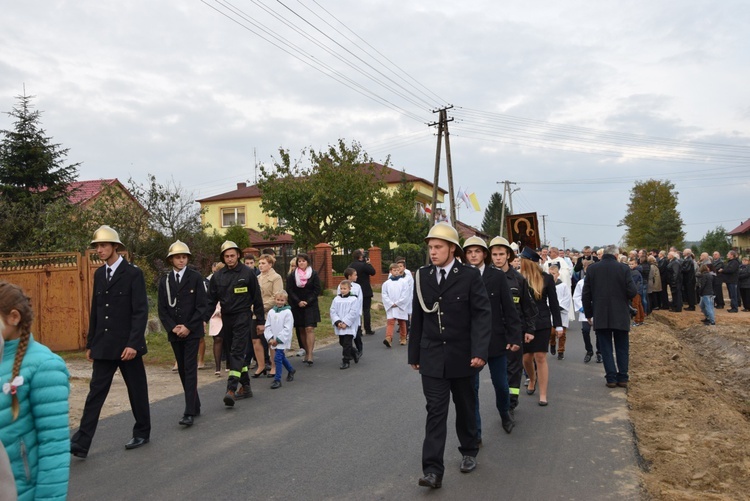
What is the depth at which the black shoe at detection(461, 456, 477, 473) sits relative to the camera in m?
5.39

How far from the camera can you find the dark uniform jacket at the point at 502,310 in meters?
6.42

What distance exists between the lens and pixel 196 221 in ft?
74.7

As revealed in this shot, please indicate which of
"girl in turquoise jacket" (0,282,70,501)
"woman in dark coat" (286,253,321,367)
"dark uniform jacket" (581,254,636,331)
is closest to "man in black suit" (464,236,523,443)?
"dark uniform jacket" (581,254,636,331)

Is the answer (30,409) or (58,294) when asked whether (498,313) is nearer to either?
(30,409)

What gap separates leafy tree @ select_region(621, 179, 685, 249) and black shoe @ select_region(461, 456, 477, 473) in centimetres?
6353

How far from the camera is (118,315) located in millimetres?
6223

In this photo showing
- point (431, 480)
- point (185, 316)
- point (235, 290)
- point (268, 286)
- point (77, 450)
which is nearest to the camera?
point (431, 480)

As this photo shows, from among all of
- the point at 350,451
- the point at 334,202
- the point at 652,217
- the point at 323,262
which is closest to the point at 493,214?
the point at 652,217

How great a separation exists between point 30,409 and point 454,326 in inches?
126

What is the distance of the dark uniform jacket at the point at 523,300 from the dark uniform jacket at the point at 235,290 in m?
3.35

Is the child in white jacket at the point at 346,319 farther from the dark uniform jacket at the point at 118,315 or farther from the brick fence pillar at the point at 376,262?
the brick fence pillar at the point at 376,262

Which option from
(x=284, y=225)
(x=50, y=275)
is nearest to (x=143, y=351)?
(x=50, y=275)

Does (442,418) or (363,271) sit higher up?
(363,271)

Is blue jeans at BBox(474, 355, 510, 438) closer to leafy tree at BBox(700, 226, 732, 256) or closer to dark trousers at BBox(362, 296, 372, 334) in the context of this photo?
dark trousers at BBox(362, 296, 372, 334)
